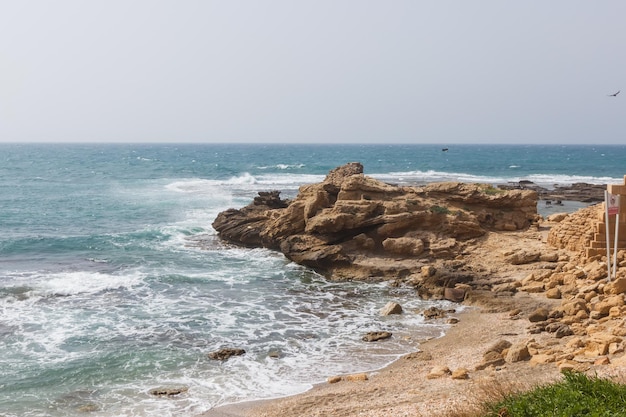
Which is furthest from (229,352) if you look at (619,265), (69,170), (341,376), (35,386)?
(69,170)

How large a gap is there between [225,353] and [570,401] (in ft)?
30.5

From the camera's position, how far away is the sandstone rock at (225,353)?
15500mm

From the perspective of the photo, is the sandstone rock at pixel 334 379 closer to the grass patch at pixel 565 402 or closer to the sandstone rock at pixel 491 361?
the sandstone rock at pixel 491 361

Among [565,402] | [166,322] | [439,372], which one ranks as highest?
[565,402]

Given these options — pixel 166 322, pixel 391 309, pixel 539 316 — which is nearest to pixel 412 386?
pixel 539 316

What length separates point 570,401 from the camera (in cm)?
829

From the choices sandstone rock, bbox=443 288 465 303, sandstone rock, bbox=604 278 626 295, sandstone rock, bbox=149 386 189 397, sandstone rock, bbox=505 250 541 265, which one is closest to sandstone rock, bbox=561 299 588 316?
sandstone rock, bbox=604 278 626 295

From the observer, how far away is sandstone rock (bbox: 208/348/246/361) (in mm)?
15500

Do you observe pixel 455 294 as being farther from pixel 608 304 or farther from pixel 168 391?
pixel 168 391

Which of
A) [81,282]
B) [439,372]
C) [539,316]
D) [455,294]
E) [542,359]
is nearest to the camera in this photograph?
[542,359]

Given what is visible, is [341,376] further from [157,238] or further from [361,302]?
[157,238]

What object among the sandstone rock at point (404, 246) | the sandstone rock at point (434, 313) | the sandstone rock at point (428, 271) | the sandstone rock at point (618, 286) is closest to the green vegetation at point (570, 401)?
the sandstone rock at point (618, 286)

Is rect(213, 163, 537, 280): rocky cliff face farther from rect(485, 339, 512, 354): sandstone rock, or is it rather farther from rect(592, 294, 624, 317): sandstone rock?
rect(485, 339, 512, 354): sandstone rock

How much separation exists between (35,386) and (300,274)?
1186 centimetres
